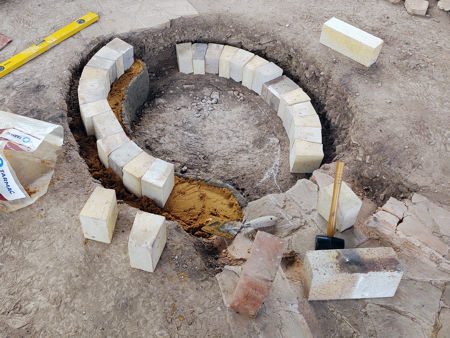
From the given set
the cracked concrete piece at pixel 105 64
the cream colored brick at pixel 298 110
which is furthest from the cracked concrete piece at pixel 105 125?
the cream colored brick at pixel 298 110

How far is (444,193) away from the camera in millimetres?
4379

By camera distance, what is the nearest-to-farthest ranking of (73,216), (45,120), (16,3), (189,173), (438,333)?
(438,333), (73,216), (45,120), (189,173), (16,3)

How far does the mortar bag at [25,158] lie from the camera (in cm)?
392

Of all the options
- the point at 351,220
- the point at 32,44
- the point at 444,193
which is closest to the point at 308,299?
the point at 351,220

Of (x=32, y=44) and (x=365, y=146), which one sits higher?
(x=32, y=44)

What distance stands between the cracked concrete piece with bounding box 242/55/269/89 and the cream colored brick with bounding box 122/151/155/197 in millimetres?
2317

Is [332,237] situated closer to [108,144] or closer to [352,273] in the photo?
[352,273]

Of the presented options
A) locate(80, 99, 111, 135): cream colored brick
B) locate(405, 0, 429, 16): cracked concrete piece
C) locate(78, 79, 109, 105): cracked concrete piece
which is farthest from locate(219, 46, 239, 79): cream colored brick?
locate(405, 0, 429, 16): cracked concrete piece

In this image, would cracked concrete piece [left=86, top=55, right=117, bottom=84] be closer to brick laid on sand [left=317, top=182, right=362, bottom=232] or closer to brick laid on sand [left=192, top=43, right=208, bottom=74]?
brick laid on sand [left=192, top=43, right=208, bottom=74]

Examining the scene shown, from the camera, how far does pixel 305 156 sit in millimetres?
4898

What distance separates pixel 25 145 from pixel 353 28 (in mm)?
4528

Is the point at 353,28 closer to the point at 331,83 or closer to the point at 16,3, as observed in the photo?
the point at 331,83

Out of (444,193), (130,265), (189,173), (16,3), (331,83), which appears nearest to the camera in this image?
(130,265)

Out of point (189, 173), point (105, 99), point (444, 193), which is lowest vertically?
point (189, 173)
